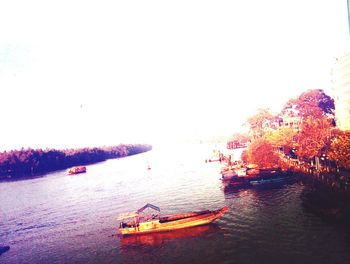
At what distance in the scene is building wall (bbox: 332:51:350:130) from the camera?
125m

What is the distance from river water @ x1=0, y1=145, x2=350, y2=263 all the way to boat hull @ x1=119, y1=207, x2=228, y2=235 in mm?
1073

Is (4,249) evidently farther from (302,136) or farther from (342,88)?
(342,88)

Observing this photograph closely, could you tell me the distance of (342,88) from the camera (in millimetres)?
131125

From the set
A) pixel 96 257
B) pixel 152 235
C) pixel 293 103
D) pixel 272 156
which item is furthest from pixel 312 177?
pixel 293 103

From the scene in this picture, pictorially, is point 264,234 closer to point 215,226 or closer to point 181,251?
point 215,226

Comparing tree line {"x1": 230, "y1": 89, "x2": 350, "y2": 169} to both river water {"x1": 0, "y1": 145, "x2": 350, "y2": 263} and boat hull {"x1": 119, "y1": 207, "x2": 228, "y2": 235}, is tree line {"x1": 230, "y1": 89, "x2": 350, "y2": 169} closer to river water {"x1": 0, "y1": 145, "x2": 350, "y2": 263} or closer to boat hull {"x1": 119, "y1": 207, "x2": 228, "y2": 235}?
river water {"x1": 0, "y1": 145, "x2": 350, "y2": 263}

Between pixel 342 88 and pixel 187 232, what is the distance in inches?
4141

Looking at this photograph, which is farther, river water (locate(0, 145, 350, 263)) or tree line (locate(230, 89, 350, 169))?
tree line (locate(230, 89, 350, 169))

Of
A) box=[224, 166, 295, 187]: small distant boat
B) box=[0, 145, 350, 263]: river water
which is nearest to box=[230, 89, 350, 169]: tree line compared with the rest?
box=[224, 166, 295, 187]: small distant boat

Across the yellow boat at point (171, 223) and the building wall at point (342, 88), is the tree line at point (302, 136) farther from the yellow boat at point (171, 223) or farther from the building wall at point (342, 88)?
the yellow boat at point (171, 223)

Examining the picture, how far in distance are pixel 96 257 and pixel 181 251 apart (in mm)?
13720

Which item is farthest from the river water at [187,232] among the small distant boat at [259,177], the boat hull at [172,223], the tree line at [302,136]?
the tree line at [302,136]

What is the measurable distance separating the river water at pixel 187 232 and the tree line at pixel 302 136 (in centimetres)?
1117

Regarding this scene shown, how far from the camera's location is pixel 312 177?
79312 millimetres
